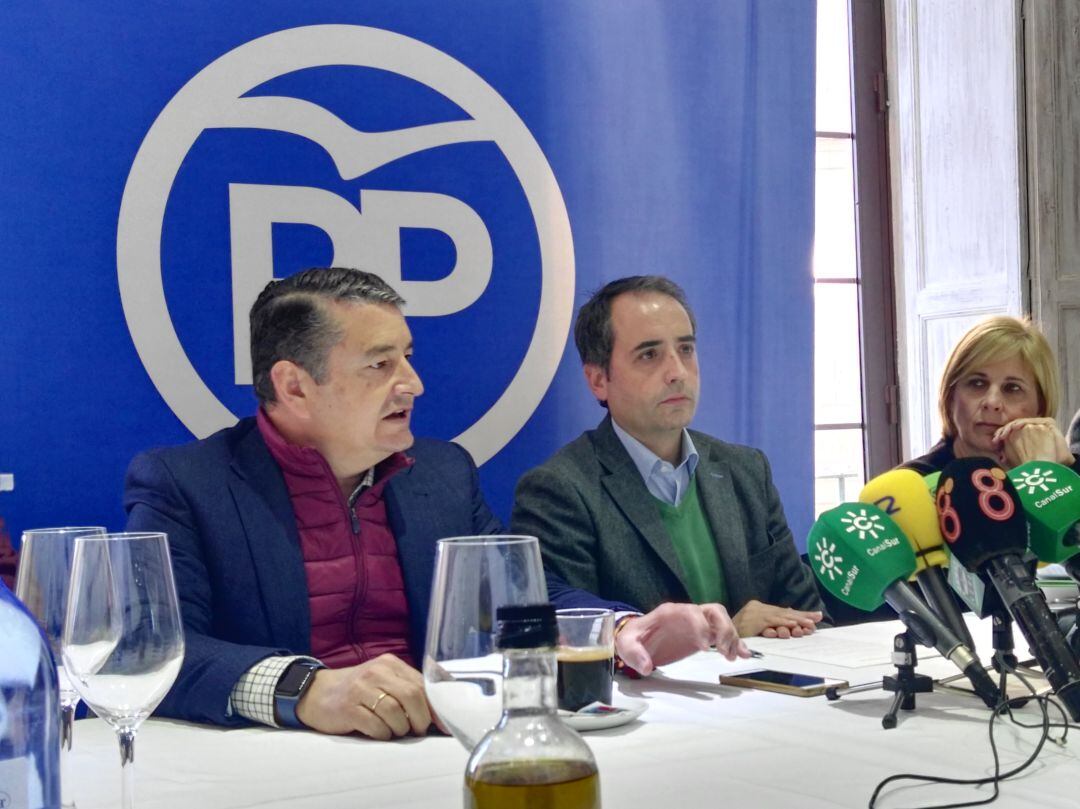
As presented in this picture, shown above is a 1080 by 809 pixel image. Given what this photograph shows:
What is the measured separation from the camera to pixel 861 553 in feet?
4.41

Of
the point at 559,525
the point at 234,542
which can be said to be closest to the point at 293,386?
the point at 234,542

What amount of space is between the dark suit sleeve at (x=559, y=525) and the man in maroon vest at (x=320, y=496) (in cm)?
15

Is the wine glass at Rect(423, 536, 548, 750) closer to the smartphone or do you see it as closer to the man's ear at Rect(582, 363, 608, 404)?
the smartphone

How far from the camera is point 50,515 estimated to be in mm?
2346

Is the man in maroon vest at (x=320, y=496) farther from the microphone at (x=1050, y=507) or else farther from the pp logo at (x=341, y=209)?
the microphone at (x=1050, y=507)

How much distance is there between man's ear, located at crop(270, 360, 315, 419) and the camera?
2104 millimetres

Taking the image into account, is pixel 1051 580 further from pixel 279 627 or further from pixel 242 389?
pixel 242 389

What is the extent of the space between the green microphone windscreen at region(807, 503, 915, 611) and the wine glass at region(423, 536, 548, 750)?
1.78 ft

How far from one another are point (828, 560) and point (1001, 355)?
1.74m

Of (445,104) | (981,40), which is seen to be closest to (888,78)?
(981,40)

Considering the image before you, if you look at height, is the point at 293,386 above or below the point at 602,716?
above

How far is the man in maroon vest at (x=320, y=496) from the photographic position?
1.89 m

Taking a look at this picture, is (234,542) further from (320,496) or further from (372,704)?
(372,704)

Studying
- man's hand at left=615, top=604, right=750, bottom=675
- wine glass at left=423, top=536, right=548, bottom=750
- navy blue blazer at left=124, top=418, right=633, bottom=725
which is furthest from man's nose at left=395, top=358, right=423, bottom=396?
wine glass at left=423, top=536, right=548, bottom=750
